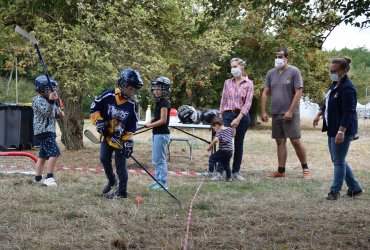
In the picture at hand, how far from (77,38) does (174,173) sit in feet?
10.7

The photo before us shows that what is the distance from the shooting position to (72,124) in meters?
12.8

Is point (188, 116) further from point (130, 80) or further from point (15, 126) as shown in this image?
point (15, 126)

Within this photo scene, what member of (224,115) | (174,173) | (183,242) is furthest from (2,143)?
(183,242)

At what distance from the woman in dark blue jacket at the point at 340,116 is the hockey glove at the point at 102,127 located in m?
2.53

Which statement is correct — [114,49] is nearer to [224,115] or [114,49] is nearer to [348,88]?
[224,115]

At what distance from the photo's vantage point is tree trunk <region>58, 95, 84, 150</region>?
41.3ft

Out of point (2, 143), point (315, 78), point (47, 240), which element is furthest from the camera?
point (315, 78)

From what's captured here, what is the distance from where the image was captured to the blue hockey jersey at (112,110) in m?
6.29

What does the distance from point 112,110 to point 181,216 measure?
1579 millimetres

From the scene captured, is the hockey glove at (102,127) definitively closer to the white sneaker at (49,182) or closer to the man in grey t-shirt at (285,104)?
the white sneaker at (49,182)

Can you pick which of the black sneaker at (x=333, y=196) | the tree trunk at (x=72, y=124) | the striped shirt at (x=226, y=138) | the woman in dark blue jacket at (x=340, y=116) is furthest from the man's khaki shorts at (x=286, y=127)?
the tree trunk at (x=72, y=124)

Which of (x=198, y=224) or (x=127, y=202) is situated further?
(x=127, y=202)

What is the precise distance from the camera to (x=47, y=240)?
14.3 feet

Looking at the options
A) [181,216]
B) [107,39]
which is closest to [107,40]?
[107,39]
